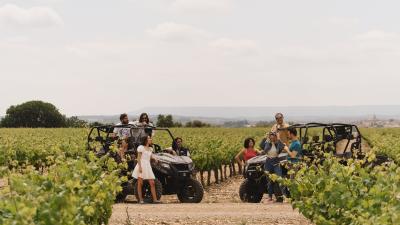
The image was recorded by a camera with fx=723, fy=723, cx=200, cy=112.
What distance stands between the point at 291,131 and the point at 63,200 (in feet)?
27.4

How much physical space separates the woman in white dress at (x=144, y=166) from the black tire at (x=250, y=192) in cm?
204

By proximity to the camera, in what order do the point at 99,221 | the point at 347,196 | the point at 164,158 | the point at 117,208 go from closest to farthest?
the point at 347,196 → the point at 99,221 → the point at 117,208 → the point at 164,158

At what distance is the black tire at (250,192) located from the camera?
50.2ft

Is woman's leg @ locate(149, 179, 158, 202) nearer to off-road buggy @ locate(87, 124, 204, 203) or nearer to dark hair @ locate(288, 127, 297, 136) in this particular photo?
off-road buggy @ locate(87, 124, 204, 203)

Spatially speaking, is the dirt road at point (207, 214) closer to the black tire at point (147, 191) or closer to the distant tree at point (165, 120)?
the black tire at point (147, 191)

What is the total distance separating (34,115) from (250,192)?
96749mm

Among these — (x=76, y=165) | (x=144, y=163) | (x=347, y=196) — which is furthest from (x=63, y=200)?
(x=144, y=163)

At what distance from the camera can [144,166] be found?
46.9ft

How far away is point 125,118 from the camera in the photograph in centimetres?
1488

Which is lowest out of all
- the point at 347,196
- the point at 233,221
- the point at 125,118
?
the point at 233,221

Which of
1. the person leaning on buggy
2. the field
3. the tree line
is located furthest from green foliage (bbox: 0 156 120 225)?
the tree line

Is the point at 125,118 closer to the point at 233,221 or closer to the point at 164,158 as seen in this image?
the point at 164,158

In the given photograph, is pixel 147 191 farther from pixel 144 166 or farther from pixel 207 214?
pixel 207 214

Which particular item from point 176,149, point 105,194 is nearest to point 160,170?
point 176,149
